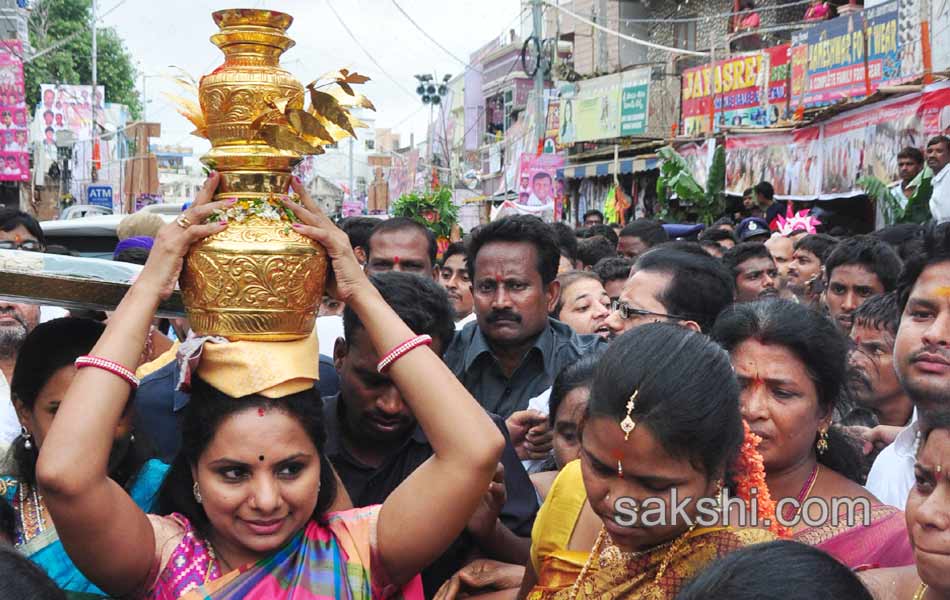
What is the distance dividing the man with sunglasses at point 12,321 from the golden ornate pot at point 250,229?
0.64m

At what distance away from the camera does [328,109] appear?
2318 millimetres

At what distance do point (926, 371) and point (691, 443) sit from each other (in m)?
1.19

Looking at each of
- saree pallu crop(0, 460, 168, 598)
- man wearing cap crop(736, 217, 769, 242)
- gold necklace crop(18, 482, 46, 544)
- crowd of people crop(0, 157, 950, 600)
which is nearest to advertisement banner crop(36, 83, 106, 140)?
man wearing cap crop(736, 217, 769, 242)

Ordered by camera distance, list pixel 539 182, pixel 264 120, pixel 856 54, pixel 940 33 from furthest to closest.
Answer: pixel 539 182, pixel 856 54, pixel 940 33, pixel 264 120

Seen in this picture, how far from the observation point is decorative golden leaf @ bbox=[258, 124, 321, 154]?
2281 mm

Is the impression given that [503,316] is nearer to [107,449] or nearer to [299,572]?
[299,572]

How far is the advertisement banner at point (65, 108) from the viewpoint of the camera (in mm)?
28703

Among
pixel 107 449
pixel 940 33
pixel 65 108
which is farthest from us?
pixel 65 108

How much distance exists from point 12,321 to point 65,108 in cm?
2732

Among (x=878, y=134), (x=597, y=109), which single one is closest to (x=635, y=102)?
(x=597, y=109)

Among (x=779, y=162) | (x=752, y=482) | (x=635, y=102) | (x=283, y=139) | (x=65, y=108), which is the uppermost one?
(x=65, y=108)

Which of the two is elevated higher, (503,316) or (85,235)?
(85,235)

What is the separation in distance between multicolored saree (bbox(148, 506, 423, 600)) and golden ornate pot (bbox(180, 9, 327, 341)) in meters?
0.48

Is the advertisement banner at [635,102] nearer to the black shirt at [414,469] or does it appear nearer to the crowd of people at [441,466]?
the crowd of people at [441,466]
